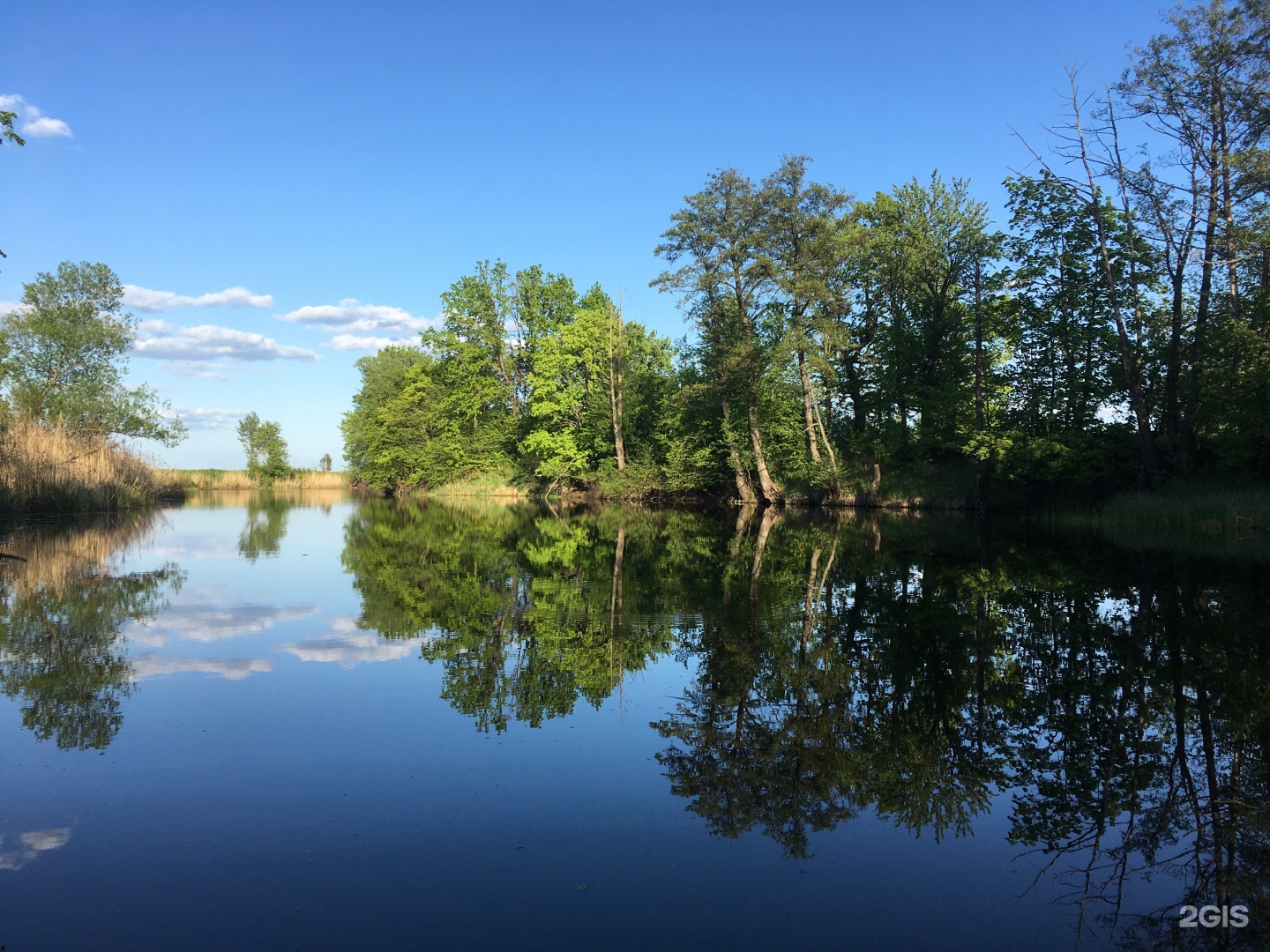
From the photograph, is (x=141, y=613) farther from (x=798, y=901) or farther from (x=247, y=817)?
(x=798, y=901)

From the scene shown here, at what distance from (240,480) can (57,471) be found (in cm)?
5296

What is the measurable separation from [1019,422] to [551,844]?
29.0 metres

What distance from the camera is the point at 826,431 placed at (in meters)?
37.8

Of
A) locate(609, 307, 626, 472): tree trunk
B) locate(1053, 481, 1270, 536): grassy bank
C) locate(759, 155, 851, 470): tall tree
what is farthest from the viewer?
locate(609, 307, 626, 472): tree trunk

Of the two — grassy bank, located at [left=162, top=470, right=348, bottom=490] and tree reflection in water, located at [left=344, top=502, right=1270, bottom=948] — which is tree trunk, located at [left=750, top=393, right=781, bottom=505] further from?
grassy bank, located at [left=162, top=470, right=348, bottom=490]

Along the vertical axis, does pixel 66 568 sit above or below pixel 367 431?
below

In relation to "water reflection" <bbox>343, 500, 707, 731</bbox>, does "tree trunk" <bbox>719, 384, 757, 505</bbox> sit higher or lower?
higher

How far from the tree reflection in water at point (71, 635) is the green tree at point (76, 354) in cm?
2747

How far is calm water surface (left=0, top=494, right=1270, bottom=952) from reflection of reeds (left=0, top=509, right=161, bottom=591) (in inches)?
70.3

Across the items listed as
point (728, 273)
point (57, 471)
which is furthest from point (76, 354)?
point (728, 273)

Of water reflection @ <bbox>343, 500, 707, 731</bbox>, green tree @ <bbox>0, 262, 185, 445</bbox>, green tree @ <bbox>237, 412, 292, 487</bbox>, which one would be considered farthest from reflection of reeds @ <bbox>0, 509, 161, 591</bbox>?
green tree @ <bbox>237, 412, 292, 487</bbox>

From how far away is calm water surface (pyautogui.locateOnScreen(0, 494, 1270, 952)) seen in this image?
315 centimetres

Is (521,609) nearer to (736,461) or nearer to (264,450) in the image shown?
(736,461)

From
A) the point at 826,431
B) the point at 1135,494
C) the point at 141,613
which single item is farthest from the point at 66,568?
the point at 826,431
